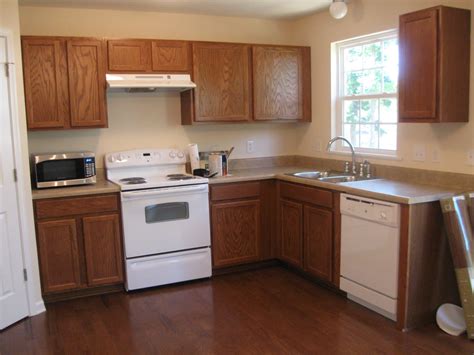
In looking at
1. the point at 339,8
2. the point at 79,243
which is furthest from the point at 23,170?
the point at 339,8

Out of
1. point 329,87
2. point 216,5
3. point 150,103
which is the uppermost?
point 216,5

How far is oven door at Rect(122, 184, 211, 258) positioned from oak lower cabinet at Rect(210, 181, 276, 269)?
0.42 ft

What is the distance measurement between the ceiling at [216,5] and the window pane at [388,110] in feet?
3.27

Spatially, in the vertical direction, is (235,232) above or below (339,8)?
below

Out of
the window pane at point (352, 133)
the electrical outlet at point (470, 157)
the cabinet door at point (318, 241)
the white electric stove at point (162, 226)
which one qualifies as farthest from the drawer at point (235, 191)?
the electrical outlet at point (470, 157)

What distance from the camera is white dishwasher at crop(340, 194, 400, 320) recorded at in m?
2.98

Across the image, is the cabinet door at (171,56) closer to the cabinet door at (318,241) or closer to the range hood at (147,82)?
the range hood at (147,82)

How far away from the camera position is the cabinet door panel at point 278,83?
4.32 m

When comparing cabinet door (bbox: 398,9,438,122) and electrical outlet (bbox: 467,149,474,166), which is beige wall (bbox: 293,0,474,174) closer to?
electrical outlet (bbox: 467,149,474,166)

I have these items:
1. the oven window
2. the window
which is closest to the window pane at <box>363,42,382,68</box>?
the window

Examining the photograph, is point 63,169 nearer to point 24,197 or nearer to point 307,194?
point 24,197

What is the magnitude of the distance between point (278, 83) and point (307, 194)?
48.3 inches

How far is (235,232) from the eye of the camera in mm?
4105

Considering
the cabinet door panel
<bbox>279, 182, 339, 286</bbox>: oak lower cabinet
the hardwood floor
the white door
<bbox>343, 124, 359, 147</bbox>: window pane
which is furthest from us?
the cabinet door panel
